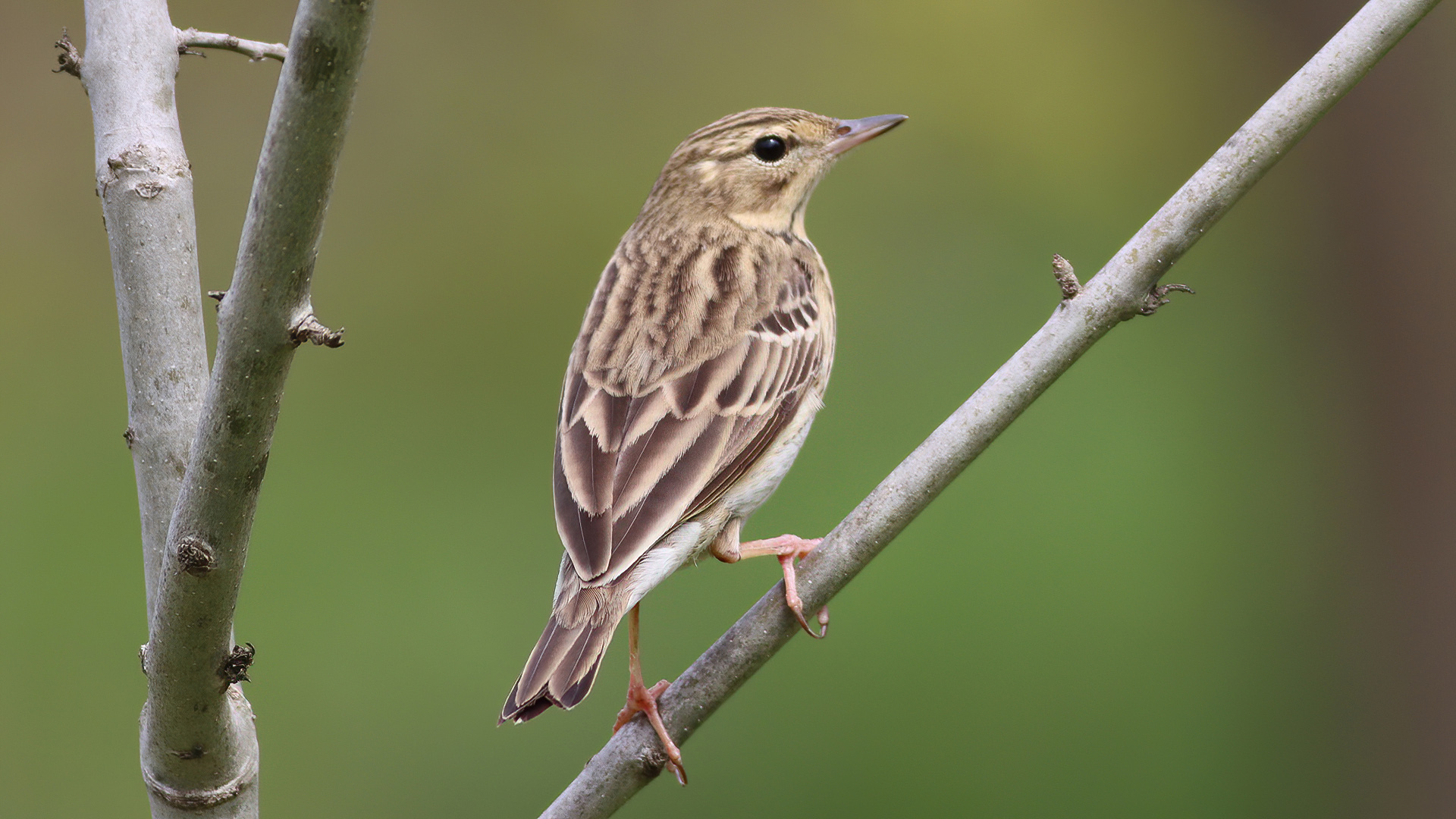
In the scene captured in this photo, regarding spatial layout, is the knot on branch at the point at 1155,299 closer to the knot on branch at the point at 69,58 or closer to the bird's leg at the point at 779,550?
the bird's leg at the point at 779,550

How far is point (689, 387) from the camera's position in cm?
415

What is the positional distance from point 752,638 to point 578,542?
0.56 metres

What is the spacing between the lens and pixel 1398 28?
3193mm

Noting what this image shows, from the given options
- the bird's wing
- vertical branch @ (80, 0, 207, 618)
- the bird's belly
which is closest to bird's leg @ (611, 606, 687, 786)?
the bird's wing

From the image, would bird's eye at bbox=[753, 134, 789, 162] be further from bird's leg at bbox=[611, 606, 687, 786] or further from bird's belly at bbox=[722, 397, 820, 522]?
bird's leg at bbox=[611, 606, 687, 786]

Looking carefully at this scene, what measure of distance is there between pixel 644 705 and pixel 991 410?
1.27 metres

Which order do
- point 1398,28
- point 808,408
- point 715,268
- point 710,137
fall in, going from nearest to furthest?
point 1398,28
point 808,408
point 715,268
point 710,137

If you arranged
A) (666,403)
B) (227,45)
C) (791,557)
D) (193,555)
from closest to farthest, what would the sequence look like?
(193,555) → (227,45) → (791,557) → (666,403)

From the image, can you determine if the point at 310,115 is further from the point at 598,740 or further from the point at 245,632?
the point at 245,632

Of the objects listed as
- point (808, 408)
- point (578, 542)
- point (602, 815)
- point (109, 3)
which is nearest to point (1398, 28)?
point (808, 408)

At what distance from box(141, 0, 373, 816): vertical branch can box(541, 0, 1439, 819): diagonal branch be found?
86cm

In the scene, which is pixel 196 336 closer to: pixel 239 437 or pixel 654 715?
pixel 239 437

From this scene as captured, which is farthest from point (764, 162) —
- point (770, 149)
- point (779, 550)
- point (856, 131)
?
point (779, 550)

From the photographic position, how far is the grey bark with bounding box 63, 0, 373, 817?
2.25 metres
